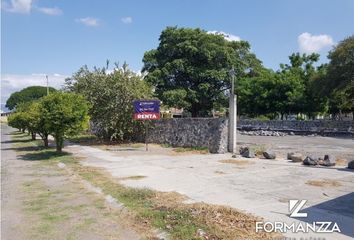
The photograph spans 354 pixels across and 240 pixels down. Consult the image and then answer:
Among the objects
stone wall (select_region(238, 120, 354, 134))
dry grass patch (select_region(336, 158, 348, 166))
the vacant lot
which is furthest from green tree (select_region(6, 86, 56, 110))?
dry grass patch (select_region(336, 158, 348, 166))

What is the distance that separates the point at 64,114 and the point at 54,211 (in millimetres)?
10480

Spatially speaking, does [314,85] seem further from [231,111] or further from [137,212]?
[137,212]

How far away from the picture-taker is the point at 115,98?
2477cm

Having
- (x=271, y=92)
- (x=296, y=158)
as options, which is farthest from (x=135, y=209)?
(x=271, y=92)

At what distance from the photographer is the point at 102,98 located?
25125 millimetres

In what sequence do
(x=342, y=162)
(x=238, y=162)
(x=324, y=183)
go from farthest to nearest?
(x=238, y=162)
(x=342, y=162)
(x=324, y=183)

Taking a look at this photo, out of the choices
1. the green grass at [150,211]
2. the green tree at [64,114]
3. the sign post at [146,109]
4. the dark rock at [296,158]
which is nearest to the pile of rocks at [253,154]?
the dark rock at [296,158]

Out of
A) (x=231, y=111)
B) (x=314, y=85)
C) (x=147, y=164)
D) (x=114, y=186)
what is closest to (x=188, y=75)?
(x=314, y=85)

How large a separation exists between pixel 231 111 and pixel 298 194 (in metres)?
9.89

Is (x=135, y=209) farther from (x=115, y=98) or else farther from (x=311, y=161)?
(x=115, y=98)

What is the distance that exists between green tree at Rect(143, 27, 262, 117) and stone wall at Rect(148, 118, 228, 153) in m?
10.5

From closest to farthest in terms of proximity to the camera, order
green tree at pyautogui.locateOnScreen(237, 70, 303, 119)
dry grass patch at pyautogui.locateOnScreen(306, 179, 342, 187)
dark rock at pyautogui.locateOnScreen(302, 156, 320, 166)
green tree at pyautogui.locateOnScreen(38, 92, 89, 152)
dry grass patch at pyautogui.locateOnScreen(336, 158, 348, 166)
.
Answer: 1. dry grass patch at pyautogui.locateOnScreen(306, 179, 342, 187)
2. dark rock at pyautogui.locateOnScreen(302, 156, 320, 166)
3. dry grass patch at pyautogui.locateOnScreen(336, 158, 348, 166)
4. green tree at pyautogui.locateOnScreen(38, 92, 89, 152)
5. green tree at pyautogui.locateOnScreen(237, 70, 303, 119)

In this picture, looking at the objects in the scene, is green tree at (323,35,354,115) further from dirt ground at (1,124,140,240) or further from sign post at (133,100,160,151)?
dirt ground at (1,124,140,240)

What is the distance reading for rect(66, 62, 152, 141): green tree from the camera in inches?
974
